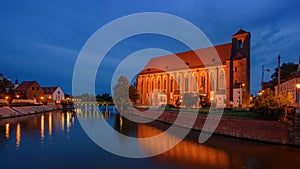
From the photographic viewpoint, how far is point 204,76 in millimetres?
56375

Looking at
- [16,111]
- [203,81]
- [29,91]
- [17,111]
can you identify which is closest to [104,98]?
[29,91]

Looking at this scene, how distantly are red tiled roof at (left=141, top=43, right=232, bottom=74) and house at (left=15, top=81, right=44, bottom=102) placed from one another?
109ft

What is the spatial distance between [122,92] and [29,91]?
3280 cm

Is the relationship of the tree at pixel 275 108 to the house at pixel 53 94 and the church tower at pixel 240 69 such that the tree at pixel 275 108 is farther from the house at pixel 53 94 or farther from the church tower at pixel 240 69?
the house at pixel 53 94

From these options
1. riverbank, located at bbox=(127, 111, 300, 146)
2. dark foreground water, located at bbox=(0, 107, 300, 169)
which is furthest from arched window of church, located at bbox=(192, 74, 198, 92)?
dark foreground water, located at bbox=(0, 107, 300, 169)

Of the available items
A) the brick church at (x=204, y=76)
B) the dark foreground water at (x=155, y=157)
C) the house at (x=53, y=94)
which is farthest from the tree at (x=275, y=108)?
the house at (x=53, y=94)

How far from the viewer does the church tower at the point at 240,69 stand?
46594mm

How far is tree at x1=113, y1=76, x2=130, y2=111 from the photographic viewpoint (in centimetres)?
A: 5594

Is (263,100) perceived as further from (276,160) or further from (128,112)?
(128,112)

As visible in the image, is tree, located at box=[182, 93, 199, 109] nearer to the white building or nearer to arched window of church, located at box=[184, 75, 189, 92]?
the white building

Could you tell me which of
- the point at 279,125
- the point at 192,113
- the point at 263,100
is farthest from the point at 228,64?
the point at 279,125

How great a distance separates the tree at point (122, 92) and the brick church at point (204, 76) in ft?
33.3

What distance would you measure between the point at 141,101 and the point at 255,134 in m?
55.2

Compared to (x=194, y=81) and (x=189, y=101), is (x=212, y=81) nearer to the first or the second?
(x=194, y=81)
